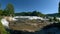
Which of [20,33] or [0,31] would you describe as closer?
[0,31]

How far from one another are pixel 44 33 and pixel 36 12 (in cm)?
6257

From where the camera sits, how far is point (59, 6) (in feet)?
159

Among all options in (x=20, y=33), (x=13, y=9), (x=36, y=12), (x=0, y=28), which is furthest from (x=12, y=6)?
(x=0, y=28)

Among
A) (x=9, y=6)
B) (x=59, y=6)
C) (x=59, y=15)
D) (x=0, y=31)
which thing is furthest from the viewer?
(x=9, y=6)

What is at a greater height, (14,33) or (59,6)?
(59,6)

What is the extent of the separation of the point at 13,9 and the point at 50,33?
49.9 m

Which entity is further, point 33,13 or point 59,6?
point 33,13

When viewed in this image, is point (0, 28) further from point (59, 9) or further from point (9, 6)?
point (9, 6)

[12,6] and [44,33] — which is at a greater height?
[12,6]

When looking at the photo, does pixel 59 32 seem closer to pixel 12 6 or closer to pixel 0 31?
pixel 0 31

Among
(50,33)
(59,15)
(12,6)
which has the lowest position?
(50,33)

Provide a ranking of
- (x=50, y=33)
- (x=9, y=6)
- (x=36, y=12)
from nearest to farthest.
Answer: (x=50, y=33), (x=9, y=6), (x=36, y=12)

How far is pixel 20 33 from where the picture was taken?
2050 centimetres

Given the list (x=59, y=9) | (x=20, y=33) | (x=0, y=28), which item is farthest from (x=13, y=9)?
(x=0, y=28)
